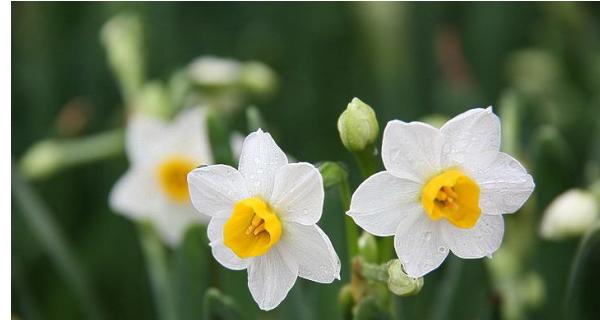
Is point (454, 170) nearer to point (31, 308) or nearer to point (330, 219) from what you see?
point (330, 219)

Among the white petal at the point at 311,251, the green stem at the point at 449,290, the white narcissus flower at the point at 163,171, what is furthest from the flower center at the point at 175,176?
the white petal at the point at 311,251

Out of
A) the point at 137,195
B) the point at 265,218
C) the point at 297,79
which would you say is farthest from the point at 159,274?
the point at 297,79

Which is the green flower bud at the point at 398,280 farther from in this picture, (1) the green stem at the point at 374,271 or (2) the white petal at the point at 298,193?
(2) the white petal at the point at 298,193

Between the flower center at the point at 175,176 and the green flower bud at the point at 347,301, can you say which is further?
the flower center at the point at 175,176

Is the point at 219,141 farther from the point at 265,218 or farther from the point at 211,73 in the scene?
the point at 211,73

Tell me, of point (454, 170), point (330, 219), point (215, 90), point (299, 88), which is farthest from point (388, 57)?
point (454, 170)

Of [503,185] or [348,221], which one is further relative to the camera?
[348,221]
